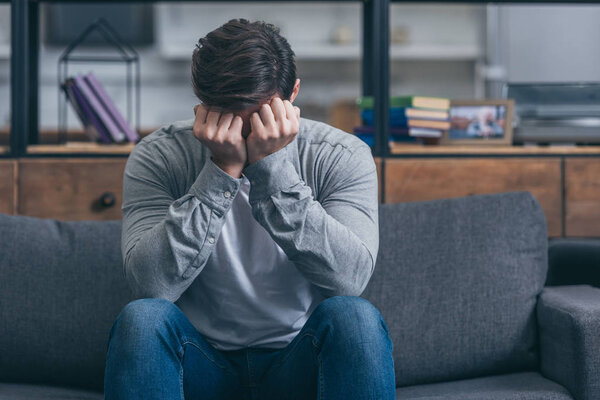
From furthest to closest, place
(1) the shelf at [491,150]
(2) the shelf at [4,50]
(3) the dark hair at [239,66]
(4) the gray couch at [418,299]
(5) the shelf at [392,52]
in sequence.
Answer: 1. (5) the shelf at [392,52]
2. (2) the shelf at [4,50]
3. (1) the shelf at [491,150]
4. (4) the gray couch at [418,299]
5. (3) the dark hair at [239,66]

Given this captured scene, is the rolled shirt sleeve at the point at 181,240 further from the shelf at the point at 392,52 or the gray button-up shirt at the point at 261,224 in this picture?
the shelf at the point at 392,52

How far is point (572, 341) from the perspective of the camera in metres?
1.36

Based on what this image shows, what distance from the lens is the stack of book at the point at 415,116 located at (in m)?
1.91

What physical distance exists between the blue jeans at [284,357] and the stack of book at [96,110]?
929mm

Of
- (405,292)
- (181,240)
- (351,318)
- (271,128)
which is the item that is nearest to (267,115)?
(271,128)

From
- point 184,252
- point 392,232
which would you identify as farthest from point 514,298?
point 184,252

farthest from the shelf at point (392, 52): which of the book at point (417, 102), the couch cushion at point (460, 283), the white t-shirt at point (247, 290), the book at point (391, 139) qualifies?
→ the white t-shirt at point (247, 290)

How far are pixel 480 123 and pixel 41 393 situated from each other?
4.44ft

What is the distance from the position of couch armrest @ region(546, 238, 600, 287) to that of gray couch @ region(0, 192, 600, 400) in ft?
0.63

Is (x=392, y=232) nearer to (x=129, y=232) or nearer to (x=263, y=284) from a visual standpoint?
(x=263, y=284)

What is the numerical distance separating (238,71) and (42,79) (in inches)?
157

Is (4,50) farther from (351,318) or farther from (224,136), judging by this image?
(351,318)

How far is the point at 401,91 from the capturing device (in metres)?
4.90

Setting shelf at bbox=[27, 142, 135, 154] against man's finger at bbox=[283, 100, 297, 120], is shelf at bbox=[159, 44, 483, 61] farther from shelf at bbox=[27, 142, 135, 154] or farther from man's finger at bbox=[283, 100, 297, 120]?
man's finger at bbox=[283, 100, 297, 120]
